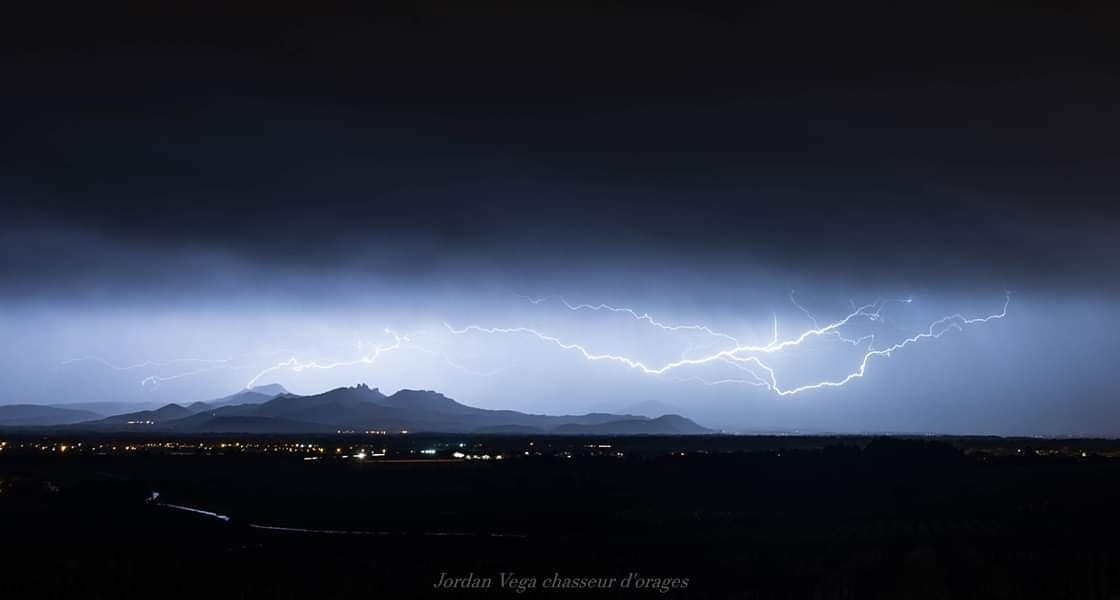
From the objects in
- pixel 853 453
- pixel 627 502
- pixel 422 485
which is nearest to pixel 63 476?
pixel 422 485

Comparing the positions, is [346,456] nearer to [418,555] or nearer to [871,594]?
[418,555]

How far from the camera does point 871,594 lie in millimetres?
38344

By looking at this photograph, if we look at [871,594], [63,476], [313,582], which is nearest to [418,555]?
[313,582]

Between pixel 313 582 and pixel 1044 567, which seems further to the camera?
pixel 1044 567

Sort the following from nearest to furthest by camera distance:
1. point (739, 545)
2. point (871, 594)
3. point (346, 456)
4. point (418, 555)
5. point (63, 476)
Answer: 1. point (871, 594)
2. point (418, 555)
3. point (739, 545)
4. point (63, 476)
5. point (346, 456)

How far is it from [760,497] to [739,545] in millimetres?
23913

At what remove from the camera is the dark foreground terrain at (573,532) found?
39.9 metres

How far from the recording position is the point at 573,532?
54938 millimetres

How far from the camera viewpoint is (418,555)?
47031 mm

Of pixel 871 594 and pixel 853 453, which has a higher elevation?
pixel 853 453

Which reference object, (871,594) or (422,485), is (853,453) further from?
(871,594)

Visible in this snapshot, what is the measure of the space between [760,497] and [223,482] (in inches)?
1681

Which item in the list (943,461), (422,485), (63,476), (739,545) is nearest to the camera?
(739,545)

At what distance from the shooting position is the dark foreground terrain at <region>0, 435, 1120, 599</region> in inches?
1572
